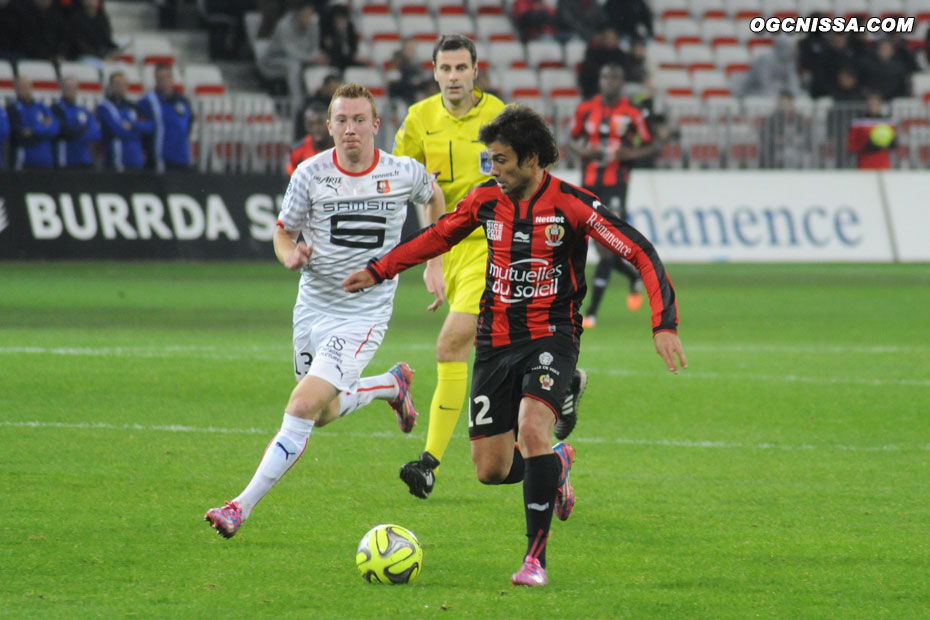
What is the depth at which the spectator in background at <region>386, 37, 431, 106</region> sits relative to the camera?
2162 cm

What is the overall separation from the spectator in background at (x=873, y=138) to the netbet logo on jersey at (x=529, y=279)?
17632 millimetres

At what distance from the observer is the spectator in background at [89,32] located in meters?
21.2

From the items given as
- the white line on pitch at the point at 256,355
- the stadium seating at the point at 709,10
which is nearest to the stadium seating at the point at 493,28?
the stadium seating at the point at 709,10

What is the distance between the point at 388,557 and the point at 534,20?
21.3m

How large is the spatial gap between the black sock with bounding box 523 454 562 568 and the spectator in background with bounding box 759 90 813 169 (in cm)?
1751

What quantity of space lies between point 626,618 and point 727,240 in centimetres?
1669

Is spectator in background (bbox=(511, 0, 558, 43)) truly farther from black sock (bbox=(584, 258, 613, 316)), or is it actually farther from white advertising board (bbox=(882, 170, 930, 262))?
black sock (bbox=(584, 258, 613, 316))

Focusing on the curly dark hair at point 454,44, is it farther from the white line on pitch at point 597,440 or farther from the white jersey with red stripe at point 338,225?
the white line on pitch at point 597,440

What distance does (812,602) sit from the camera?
16.7 ft

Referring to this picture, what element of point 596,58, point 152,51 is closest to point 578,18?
point 596,58

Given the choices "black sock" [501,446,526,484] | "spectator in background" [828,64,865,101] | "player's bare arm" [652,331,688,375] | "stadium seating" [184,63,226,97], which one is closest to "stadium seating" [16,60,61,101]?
"stadium seating" [184,63,226,97]

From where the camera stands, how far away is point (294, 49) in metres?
22.7

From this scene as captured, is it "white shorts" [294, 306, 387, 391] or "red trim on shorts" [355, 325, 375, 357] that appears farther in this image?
"red trim on shorts" [355, 325, 375, 357]

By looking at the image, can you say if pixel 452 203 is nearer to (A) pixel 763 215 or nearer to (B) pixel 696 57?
(A) pixel 763 215
